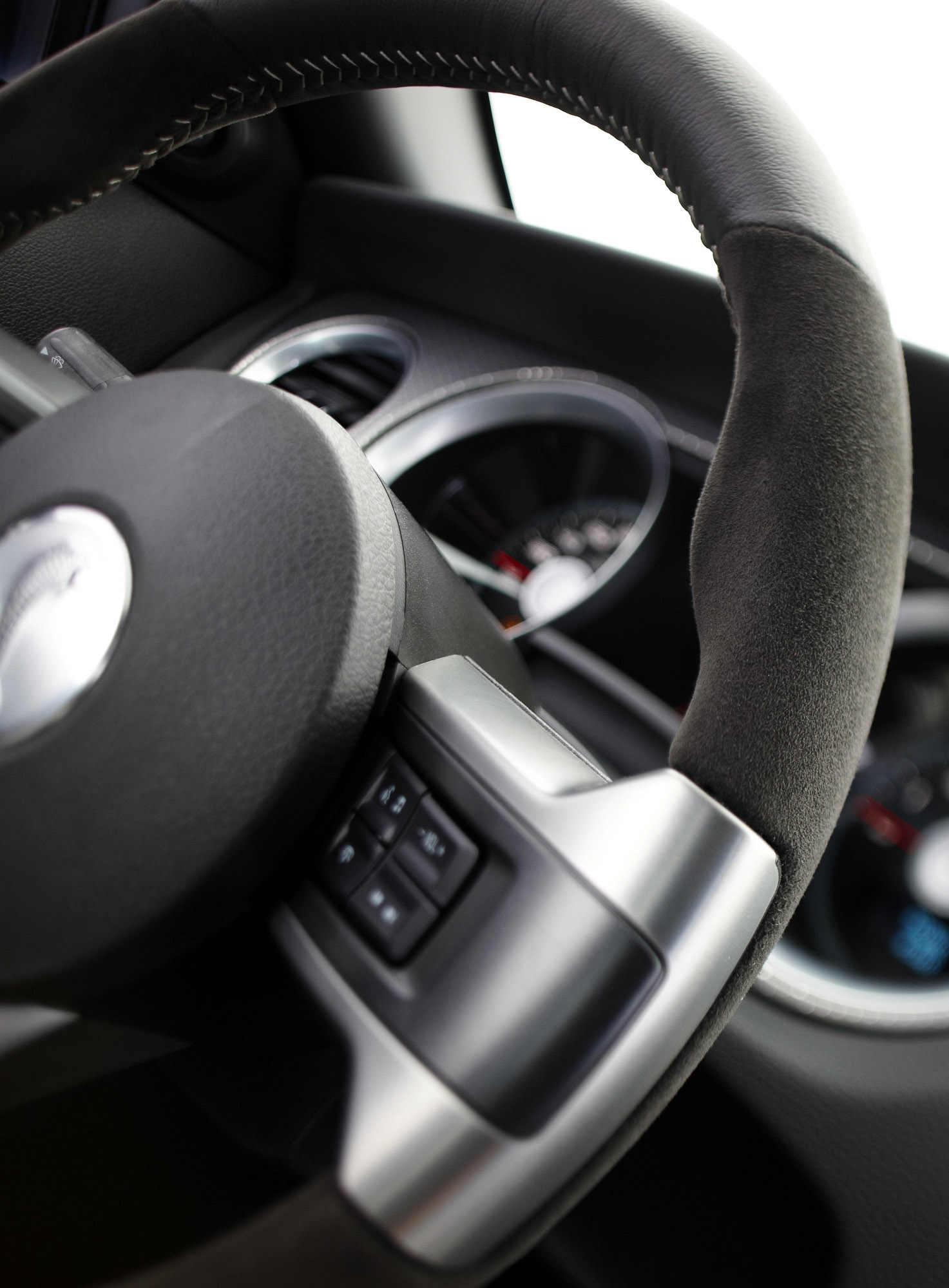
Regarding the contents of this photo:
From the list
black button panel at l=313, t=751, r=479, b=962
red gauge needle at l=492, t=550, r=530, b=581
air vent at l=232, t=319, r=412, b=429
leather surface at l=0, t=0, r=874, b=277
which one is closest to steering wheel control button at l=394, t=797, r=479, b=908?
black button panel at l=313, t=751, r=479, b=962

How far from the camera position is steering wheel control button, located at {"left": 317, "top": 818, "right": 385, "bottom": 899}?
0.39 m

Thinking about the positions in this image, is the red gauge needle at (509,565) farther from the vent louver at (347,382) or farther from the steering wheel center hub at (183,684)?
the steering wheel center hub at (183,684)

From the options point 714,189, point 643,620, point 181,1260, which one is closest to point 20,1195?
point 181,1260

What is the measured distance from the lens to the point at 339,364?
138cm

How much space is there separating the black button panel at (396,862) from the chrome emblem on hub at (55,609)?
0.13 m

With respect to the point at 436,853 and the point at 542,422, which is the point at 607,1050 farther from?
the point at 542,422

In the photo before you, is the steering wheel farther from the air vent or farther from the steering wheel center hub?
the air vent

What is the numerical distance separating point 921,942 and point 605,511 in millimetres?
596

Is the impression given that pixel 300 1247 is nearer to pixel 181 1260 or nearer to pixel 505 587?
pixel 181 1260

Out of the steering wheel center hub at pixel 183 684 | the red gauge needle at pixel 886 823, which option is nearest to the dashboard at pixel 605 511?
the red gauge needle at pixel 886 823

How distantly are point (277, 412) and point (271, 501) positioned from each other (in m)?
0.05

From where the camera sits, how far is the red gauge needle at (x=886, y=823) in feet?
3.08

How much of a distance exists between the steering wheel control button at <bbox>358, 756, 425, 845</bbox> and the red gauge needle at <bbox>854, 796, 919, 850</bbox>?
0.71 meters

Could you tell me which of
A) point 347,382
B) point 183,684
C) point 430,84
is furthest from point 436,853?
point 347,382
